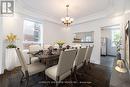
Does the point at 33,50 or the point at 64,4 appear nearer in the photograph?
the point at 33,50

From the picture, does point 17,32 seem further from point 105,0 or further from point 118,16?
point 118,16

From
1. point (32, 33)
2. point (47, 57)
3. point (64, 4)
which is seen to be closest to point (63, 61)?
point (47, 57)

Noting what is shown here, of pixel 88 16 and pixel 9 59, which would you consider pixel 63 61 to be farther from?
pixel 88 16

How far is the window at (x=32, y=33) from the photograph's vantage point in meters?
4.80

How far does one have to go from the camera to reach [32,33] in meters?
5.11

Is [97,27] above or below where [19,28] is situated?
above

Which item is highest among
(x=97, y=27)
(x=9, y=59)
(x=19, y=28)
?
(x=97, y=27)

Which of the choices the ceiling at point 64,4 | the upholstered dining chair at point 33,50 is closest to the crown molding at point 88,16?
the ceiling at point 64,4

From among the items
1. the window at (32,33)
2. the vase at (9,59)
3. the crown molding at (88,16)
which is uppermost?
the crown molding at (88,16)

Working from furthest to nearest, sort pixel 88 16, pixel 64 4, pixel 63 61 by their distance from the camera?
pixel 88 16 < pixel 64 4 < pixel 63 61

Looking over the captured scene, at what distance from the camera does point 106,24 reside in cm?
466

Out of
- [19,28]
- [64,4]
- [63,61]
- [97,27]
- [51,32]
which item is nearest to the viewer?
[63,61]

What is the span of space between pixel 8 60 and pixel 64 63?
2652 mm

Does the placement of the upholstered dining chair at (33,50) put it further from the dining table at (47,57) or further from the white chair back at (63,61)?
the white chair back at (63,61)
